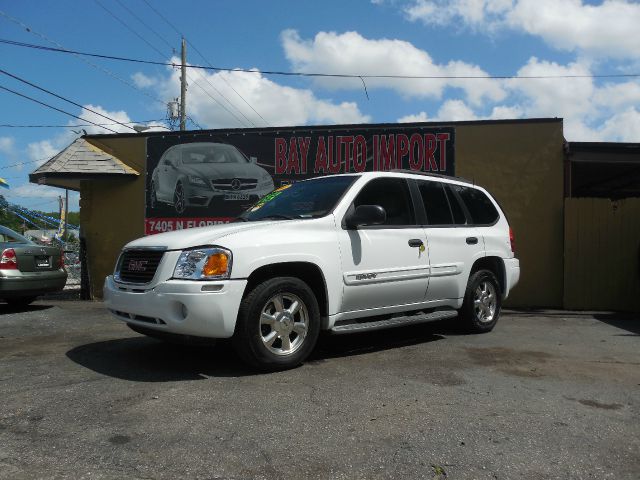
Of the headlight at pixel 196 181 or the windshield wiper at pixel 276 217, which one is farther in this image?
Answer: the headlight at pixel 196 181

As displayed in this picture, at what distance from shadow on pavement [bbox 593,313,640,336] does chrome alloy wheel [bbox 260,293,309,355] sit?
4984mm

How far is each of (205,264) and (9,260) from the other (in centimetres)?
539

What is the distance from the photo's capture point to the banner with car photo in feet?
34.0

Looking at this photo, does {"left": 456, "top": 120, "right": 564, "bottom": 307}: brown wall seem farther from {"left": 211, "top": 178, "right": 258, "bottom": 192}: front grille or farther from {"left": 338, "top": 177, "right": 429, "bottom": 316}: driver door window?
{"left": 338, "top": 177, "right": 429, "bottom": 316}: driver door window

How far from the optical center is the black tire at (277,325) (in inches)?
171

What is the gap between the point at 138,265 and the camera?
15.3ft

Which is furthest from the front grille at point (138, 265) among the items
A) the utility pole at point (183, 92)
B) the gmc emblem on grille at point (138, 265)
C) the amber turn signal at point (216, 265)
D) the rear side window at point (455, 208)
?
the utility pole at point (183, 92)

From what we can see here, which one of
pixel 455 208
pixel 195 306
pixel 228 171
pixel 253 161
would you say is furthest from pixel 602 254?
pixel 195 306

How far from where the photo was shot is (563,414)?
11.9 ft

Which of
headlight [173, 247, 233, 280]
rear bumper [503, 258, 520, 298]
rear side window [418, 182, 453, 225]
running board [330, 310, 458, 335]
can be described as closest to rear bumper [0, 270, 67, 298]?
headlight [173, 247, 233, 280]

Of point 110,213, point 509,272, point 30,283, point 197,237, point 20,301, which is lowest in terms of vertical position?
point 20,301

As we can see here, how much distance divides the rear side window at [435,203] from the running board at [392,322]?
102 cm

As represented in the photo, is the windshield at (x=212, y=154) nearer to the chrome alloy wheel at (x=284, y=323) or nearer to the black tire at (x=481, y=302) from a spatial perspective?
the black tire at (x=481, y=302)

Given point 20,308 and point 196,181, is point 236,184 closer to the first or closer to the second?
point 196,181
